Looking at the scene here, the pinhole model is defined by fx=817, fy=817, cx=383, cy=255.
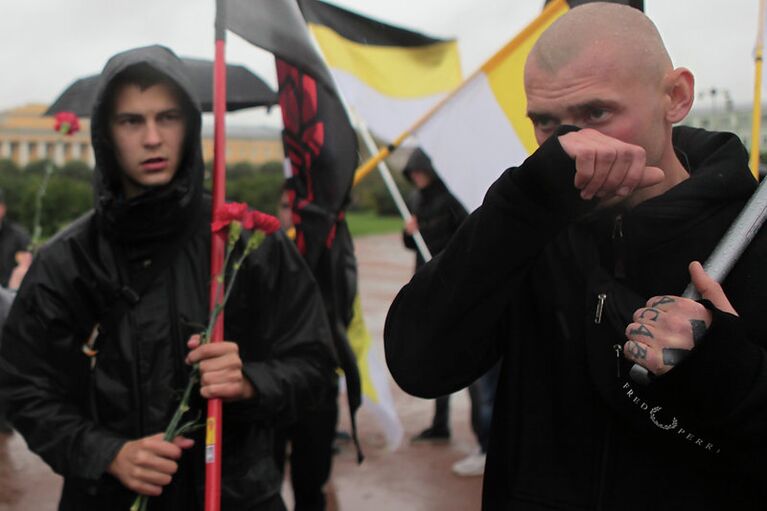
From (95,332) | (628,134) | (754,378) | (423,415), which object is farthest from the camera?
(423,415)

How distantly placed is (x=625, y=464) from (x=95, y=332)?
54.4 inches

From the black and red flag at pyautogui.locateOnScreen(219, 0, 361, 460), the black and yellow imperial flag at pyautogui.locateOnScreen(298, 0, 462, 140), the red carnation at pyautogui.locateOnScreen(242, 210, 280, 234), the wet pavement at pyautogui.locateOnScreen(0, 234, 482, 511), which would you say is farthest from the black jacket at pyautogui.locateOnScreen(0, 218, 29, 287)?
the red carnation at pyautogui.locateOnScreen(242, 210, 280, 234)

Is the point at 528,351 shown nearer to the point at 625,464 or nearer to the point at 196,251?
the point at 625,464

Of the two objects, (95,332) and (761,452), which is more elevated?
(761,452)

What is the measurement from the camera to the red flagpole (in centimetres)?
198

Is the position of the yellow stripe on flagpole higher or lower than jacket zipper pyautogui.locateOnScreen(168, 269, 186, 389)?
higher

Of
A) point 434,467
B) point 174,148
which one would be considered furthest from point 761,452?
point 434,467

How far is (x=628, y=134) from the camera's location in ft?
4.35

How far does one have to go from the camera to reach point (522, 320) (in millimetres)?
1418

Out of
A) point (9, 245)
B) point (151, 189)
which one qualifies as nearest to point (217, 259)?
point (151, 189)

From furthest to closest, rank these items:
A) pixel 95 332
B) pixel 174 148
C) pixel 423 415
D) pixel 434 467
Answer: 1. pixel 423 415
2. pixel 434 467
3. pixel 174 148
4. pixel 95 332

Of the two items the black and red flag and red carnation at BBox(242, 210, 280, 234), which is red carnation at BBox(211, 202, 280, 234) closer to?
red carnation at BBox(242, 210, 280, 234)

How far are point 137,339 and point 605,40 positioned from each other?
1326mm

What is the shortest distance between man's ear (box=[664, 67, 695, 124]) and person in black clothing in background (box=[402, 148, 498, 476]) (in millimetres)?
3264
